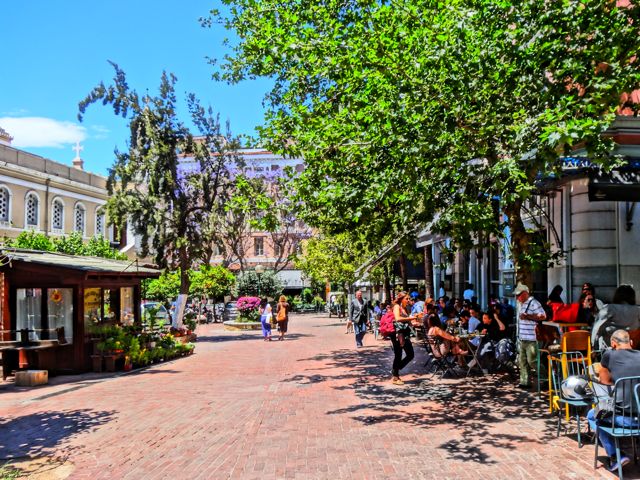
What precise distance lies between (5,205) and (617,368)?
36.6m

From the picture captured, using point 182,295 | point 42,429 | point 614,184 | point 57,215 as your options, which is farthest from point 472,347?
point 57,215

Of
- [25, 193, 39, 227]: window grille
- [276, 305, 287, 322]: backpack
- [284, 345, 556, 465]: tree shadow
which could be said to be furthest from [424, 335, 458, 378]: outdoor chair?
[25, 193, 39, 227]: window grille

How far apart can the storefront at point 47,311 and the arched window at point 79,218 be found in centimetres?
2862

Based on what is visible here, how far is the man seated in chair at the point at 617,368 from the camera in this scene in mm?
5828

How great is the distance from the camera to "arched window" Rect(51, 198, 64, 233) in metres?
40.2

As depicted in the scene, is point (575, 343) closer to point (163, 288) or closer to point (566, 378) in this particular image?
point (566, 378)

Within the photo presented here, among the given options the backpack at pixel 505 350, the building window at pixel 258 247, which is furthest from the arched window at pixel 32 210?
the backpack at pixel 505 350

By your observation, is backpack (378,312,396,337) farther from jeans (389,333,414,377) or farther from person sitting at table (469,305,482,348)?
person sitting at table (469,305,482,348)

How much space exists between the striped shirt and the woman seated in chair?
2.05 m

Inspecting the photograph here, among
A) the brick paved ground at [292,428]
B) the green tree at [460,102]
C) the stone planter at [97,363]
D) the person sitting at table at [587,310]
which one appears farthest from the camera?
the stone planter at [97,363]

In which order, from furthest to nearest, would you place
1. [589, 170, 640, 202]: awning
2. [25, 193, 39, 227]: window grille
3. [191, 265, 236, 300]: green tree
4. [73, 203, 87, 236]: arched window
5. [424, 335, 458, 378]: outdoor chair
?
[191, 265, 236, 300]: green tree → [73, 203, 87, 236]: arched window → [25, 193, 39, 227]: window grille → [424, 335, 458, 378]: outdoor chair → [589, 170, 640, 202]: awning

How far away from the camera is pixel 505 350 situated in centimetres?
1170

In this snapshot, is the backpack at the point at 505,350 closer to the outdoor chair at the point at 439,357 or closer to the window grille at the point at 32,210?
the outdoor chair at the point at 439,357

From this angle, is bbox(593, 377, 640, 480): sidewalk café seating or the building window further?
the building window
